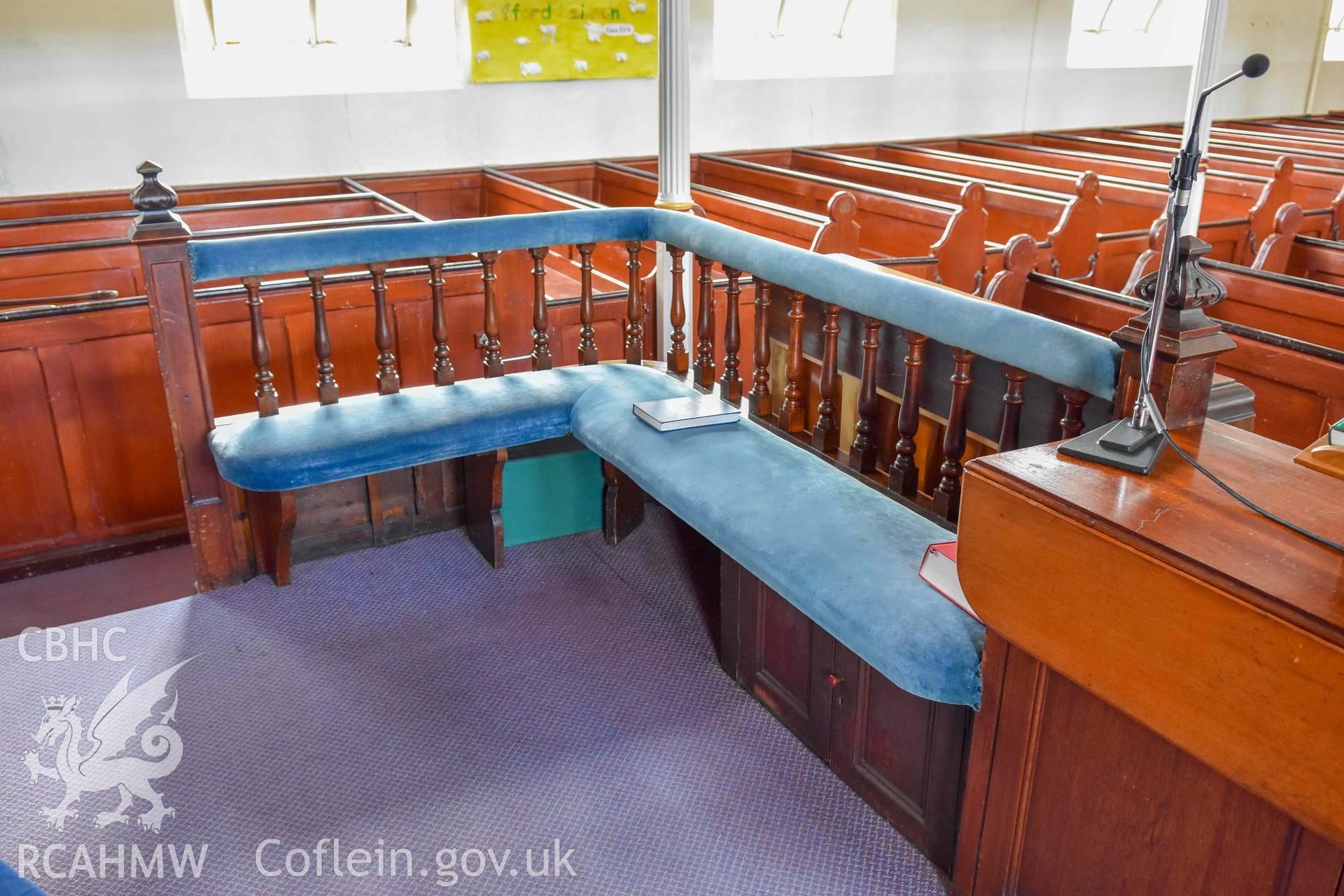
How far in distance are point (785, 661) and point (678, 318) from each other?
1.12 m


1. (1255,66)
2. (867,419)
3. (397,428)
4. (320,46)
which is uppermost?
(320,46)

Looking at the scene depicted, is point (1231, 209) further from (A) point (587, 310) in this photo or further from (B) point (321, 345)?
(B) point (321, 345)

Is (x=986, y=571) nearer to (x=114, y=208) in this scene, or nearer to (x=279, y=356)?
(x=279, y=356)

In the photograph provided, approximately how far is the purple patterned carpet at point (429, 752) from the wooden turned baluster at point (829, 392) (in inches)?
20.6

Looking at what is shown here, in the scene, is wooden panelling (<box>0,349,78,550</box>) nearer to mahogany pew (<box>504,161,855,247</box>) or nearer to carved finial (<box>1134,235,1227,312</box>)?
mahogany pew (<box>504,161,855,247</box>)

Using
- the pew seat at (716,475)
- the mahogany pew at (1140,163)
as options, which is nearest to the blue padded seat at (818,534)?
the pew seat at (716,475)

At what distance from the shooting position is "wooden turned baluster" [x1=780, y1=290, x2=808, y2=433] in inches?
95.3

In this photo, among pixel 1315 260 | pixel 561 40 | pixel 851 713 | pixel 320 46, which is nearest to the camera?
pixel 851 713

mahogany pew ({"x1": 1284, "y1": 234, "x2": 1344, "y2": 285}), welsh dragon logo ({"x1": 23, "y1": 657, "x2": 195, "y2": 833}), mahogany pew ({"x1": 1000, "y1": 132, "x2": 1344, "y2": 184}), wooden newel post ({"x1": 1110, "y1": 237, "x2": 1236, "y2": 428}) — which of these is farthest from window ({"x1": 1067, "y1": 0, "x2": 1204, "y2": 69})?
welsh dragon logo ({"x1": 23, "y1": 657, "x2": 195, "y2": 833})

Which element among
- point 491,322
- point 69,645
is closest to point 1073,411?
point 491,322

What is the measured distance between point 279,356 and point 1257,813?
3.56 m

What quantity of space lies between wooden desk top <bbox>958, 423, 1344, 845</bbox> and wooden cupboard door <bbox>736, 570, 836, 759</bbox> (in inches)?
24.2

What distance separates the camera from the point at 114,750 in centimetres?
205

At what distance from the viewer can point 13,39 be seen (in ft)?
17.7
